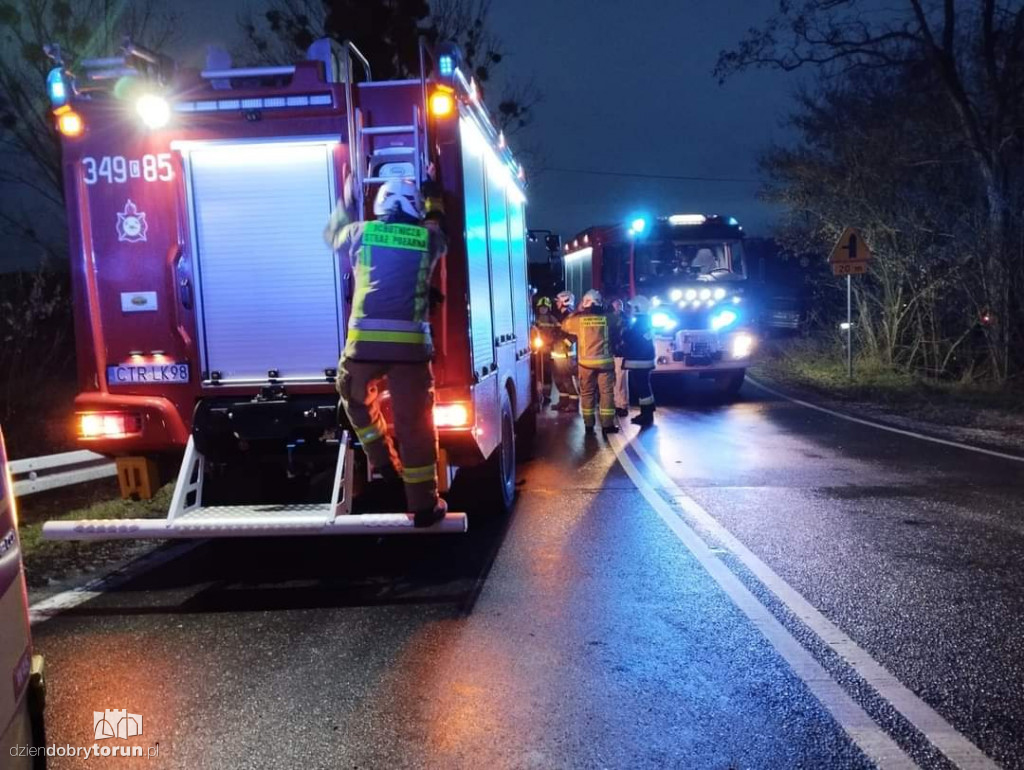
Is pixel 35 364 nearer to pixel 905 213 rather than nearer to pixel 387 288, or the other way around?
pixel 387 288

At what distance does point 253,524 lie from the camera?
16.1 ft

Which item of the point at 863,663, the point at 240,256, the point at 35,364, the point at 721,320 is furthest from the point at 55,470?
the point at 721,320

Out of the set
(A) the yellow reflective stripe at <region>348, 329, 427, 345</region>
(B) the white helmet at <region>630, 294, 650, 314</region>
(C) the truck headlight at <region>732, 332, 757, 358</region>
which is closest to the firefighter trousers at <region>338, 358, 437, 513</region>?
(A) the yellow reflective stripe at <region>348, 329, 427, 345</region>

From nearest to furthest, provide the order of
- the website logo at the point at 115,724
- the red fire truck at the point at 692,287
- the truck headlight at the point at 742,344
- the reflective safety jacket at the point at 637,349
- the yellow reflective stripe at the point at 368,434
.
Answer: the website logo at the point at 115,724 < the yellow reflective stripe at the point at 368,434 < the reflective safety jacket at the point at 637,349 < the red fire truck at the point at 692,287 < the truck headlight at the point at 742,344

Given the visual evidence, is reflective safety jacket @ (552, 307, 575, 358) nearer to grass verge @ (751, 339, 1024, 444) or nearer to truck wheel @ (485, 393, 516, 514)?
grass verge @ (751, 339, 1024, 444)

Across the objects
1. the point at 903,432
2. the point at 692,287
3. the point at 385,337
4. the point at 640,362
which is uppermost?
the point at 692,287

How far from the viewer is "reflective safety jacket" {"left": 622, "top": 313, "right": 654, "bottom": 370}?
12312 mm

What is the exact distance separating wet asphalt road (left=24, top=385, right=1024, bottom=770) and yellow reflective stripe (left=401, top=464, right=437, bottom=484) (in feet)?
2.30

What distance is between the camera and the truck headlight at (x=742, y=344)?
50.8 ft

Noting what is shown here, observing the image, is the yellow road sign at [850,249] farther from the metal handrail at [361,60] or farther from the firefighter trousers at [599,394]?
Result: the metal handrail at [361,60]

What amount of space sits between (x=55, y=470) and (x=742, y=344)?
38.3ft

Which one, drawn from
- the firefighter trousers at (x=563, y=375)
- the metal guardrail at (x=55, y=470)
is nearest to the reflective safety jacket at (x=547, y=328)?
the firefighter trousers at (x=563, y=375)

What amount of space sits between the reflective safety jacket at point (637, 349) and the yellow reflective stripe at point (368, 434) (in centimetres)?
757

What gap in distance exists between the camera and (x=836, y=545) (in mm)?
5891
